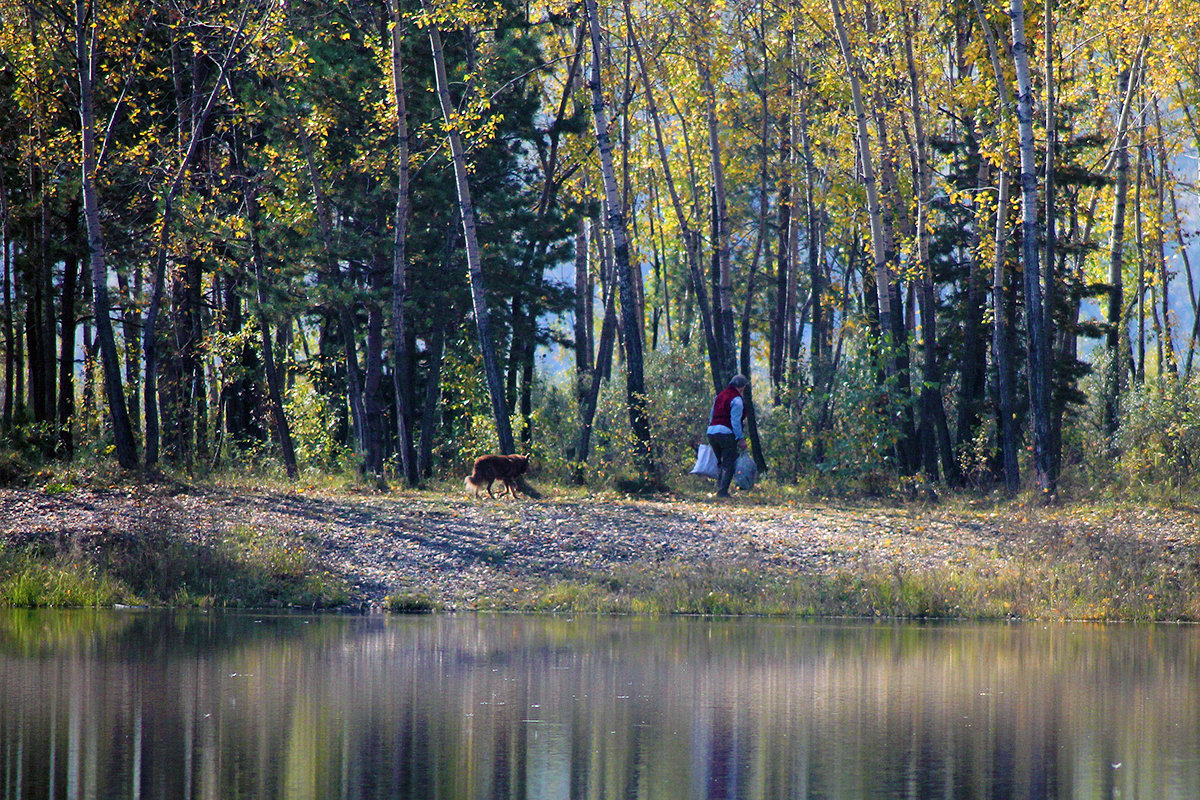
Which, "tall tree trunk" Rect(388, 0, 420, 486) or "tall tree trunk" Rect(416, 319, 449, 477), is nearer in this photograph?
"tall tree trunk" Rect(388, 0, 420, 486)

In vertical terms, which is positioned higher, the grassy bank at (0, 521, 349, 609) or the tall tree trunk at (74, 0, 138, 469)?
the tall tree trunk at (74, 0, 138, 469)

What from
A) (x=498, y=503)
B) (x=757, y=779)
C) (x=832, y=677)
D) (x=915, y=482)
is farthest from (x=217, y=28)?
(x=757, y=779)

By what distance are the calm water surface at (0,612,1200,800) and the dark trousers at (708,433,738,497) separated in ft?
26.9

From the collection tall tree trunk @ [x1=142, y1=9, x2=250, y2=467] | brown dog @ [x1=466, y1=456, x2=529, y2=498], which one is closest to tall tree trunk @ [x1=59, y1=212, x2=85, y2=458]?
tall tree trunk @ [x1=142, y1=9, x2=250, y2=467]

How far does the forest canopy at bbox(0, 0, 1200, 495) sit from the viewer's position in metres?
23.5

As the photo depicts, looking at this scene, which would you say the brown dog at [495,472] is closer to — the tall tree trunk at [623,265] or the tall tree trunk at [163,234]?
the tall tree trunk at [623,265]

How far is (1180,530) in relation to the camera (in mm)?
18422

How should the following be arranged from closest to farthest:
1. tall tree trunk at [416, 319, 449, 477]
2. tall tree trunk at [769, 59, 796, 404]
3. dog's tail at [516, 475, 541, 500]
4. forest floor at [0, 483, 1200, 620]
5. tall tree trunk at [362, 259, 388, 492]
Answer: forest floor at [0, 483, 1200, 620], dog's tail at [516, 475, 541, 500], tall tree trunk at [362, 259, 388, 492], tall tree trunk at [416, 319, 449, 477], tall tree trunk at [769, 59, 796, 404]

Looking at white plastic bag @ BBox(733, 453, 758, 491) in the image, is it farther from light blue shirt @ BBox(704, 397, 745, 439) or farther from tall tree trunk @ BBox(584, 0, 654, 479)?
tall tree trunk @ BBox(584, 0, 654, 479)

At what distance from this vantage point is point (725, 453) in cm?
2278

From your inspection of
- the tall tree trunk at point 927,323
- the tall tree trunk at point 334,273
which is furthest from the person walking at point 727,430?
the tall tree trunk at point 334,273

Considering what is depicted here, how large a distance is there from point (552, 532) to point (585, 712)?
370 inches

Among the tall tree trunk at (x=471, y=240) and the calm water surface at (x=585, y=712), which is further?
the tall tree trunk at (x=471, y=240)

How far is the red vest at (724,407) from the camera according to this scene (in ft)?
73.2
